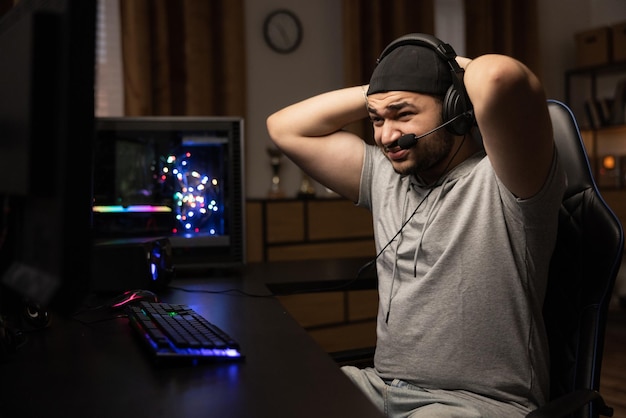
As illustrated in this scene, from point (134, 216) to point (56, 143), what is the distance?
1.24 metres

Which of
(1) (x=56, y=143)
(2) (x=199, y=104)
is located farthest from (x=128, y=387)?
(2) (x=199, y=104)

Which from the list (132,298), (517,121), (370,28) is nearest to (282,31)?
(370,28)

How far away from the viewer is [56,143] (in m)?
0.60

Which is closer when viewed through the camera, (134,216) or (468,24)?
(134,216)

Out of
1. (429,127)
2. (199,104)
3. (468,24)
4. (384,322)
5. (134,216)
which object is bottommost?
(384,322)

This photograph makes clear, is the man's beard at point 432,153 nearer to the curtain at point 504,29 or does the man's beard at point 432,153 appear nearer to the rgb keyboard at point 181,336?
the rgb keyboard at point 181,336

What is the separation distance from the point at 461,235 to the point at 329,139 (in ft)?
1.75

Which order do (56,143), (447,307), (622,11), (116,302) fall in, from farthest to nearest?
(622,11), (116,302), (447,307), (56,143)

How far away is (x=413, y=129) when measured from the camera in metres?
1.29

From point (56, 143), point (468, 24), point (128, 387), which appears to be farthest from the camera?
point (468, 24)

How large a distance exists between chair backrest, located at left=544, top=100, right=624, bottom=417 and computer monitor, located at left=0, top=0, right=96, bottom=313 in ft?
2.93

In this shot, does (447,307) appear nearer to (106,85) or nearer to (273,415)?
(273,415)

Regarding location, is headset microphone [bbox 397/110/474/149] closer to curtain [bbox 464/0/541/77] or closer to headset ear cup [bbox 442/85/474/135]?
headset ear cup [bbox 442/85/474/135]

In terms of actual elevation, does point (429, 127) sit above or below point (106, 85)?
below
